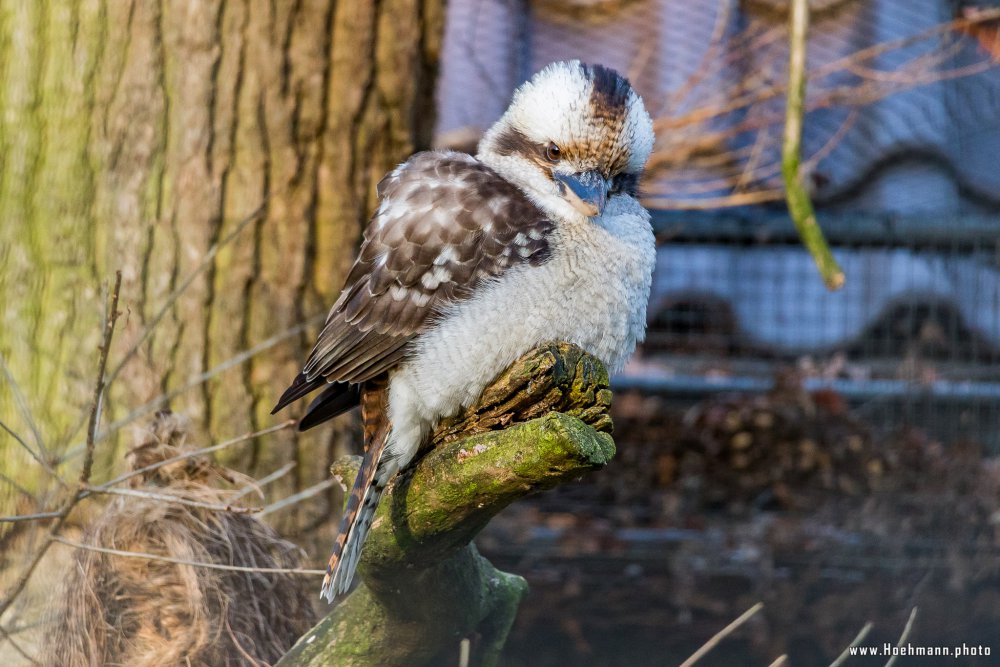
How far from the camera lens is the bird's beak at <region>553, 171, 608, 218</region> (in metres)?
2.34

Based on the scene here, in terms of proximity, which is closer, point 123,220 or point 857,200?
point 123,220

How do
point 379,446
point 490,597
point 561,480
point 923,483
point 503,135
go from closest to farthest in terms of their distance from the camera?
point 561,480 → point 379,446 → point 490,597 → point 503,135 → point 923,483

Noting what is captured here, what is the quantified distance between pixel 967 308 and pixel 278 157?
4.42 metres

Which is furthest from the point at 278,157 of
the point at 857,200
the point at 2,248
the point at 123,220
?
the point at 857,200

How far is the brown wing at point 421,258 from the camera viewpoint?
2.33 metres

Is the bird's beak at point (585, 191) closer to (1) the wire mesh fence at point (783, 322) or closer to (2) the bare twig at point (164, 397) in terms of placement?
(2) the bare twig at point (164, 397)

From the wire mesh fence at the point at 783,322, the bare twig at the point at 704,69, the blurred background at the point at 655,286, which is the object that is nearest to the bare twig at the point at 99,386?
the blurred background at the point at 655,286

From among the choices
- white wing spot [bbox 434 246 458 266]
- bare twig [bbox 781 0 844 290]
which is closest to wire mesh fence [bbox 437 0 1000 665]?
bare twig [bbox 781 0 844 290]

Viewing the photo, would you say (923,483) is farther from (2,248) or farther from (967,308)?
(2,248)

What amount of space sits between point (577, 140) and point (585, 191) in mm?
137

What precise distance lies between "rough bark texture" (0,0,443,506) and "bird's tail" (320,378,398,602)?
4.96ft

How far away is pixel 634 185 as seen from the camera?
2.65 meters

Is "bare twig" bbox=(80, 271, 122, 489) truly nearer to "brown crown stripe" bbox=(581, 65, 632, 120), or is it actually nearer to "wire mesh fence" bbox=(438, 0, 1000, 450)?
"brown crown stripe" bbox=(581, 65, 632, 120)

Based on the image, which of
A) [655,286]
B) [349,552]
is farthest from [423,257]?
[655,286]
